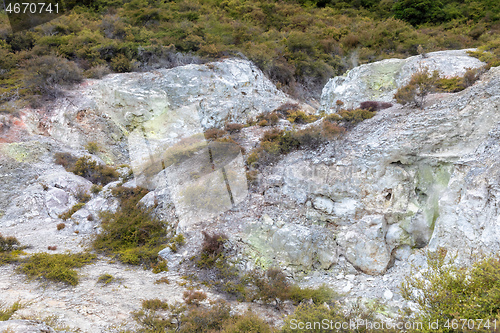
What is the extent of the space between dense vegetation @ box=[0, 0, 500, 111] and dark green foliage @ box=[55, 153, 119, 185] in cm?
427

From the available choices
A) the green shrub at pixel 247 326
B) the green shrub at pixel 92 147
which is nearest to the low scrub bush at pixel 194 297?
the green shrub at pixel 247 326

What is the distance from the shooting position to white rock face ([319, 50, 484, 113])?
13.1 m

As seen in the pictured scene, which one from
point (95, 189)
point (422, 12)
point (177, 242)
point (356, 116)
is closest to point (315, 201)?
point (356, 116)

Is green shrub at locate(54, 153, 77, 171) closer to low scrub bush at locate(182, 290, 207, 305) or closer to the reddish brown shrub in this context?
low scrub bush at locate(182, 290, 207, 305)

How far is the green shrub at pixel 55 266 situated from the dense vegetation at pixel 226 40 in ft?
35.3

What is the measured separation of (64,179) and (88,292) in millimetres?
8023

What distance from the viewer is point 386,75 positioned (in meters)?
15.0

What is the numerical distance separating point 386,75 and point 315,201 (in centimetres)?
905

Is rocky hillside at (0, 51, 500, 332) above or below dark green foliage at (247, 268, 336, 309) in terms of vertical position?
above

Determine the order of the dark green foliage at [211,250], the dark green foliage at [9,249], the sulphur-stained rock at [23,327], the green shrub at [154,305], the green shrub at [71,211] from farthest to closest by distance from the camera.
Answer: the green shrub at [71,211] → the dark green foliage at [9,249] → the dark green foliage at [211,250] → the green shrub at [154,305] → the sulphur-stained rock at [23,327]

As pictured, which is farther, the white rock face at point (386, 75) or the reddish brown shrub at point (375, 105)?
the white rock face at point (386, 75)

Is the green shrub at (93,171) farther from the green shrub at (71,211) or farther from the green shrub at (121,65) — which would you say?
the green shrub at (121,65)

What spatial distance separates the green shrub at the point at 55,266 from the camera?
8.64 metres

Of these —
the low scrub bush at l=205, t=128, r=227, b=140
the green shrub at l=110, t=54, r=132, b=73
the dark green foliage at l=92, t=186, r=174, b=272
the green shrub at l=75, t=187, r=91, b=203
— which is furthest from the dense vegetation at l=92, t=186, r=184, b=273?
the green shrub at l=110, t=54, r=132, b=73
